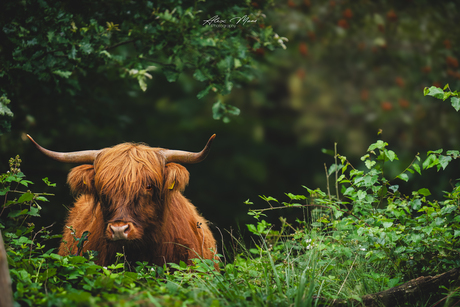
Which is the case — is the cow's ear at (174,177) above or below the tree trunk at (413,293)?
above

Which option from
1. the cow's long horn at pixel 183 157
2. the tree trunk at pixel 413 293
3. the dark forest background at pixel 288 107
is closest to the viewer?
the tree trunk at pixel 413 293

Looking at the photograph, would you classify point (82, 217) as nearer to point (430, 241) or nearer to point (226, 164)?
point (226, 164)

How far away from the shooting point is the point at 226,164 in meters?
6.13

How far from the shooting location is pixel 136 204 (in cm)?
353

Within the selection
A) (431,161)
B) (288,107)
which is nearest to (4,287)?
(431,161)

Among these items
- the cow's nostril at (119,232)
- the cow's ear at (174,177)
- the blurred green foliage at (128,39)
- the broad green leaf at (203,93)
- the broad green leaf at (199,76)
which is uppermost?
the blurred green foliage at (128,39)

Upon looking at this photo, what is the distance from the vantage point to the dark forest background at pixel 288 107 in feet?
18.4

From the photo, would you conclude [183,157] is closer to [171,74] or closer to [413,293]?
[171,74]

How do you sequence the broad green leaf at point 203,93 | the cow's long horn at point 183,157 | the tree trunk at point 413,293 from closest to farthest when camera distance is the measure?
the tree trunk at point 413,293, the cow's long horn at point 183,157, the broad green leaf at point 203,93

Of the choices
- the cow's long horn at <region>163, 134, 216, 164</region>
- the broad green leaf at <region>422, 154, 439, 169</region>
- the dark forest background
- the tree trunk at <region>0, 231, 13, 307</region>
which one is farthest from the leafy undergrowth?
the dark forest background

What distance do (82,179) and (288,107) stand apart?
3666mm

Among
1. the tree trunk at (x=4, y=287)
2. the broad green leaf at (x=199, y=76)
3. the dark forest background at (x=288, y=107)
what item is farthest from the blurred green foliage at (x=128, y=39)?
the tree trunk at (x=4, y=287)

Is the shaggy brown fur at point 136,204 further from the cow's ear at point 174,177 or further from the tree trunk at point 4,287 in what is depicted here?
the tree trunk at point 4,287

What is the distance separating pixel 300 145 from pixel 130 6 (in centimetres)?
324
